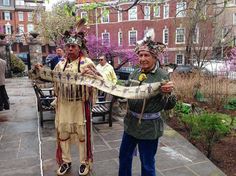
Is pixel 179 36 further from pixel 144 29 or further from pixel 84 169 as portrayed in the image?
pixel 84 169

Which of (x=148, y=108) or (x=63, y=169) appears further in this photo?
(x=63, y=169)

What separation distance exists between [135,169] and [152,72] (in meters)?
1.72

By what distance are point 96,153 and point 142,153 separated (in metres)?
1.82

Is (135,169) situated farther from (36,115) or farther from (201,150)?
(36,115)

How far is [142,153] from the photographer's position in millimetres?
3361

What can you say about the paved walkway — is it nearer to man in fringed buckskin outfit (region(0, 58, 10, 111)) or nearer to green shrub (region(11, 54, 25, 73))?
man in fringed buckskin outfit (region(0, 58, 10, 111))

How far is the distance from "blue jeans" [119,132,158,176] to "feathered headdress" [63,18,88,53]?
3.98 feet

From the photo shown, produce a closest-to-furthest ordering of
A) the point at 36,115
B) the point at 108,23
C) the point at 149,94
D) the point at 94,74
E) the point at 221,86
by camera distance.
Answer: the point at 149,94 → the point at 94,74 → the point at 36,115 → the point at 221,86 → the point at 108,23

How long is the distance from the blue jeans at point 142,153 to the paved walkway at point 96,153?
2.68 feet

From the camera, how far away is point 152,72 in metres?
3.30

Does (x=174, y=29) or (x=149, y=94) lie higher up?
(x=174, y=29)

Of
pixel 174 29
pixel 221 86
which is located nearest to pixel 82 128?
pixel 221 86

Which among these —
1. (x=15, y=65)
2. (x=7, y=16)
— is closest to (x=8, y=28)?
(x=7, y=16)

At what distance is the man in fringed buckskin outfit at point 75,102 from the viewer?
3.76 meters
